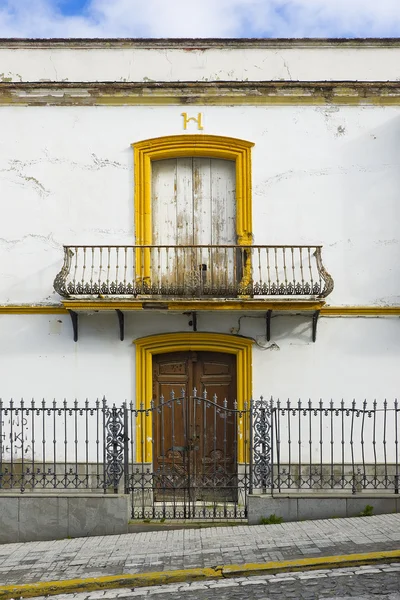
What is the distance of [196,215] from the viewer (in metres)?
12.0

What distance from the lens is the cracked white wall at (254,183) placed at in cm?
1163

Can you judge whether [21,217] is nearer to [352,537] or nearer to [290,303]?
[290,303]

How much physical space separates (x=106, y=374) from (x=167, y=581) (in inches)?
192

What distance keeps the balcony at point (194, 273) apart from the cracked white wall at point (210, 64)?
3167mm

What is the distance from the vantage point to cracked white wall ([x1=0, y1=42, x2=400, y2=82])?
1214cm

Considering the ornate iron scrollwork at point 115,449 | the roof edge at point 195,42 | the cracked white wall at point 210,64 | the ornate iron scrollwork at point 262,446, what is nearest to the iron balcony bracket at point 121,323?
the ornate iron scrollwork at point 115,449

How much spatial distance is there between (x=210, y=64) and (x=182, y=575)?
342 inches

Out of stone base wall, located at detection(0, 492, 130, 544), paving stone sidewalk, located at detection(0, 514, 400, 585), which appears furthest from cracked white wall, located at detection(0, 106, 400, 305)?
paving stone sidewalk, located at detection(0, 514, 400, 585)

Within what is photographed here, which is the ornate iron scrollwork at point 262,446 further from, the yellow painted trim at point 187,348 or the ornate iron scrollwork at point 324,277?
the ornate iron scrollwork at point 324,277

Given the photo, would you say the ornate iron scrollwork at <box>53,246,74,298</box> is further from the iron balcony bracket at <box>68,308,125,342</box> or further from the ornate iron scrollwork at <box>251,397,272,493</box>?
the ornate iron scrollwork at <box>251,397,272,493</box>

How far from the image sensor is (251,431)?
29.7 ft

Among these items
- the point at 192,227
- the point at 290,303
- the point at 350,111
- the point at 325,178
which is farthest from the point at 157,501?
the point at 350,111

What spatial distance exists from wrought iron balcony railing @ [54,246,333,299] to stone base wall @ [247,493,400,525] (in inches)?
130

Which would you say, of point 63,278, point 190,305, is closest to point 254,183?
point 190,305
